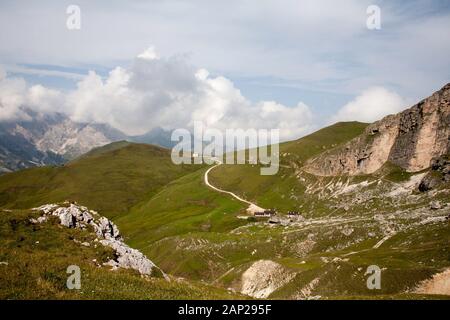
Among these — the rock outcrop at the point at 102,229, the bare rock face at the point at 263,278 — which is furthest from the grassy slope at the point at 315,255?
the rock outcrop at the point at 102,229

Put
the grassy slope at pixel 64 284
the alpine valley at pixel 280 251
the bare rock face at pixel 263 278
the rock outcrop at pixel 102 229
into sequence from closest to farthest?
the grassy slope at pixel 64 284 → the alpine valley at pixel 280 251 → the rock outcrop at pixel 102 229 → the bare rock face at pixel 263 278

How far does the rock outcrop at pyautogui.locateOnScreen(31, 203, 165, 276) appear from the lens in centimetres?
5631

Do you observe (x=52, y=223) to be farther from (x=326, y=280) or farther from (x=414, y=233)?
(x=414, y=233)

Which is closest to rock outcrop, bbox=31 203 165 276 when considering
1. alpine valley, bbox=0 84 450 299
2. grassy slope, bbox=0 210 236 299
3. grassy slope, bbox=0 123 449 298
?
alpine valley, bbox=0 84 450 299

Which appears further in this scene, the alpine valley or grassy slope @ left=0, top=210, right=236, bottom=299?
the alpine valley

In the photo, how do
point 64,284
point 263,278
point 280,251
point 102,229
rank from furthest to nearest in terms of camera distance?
point 280,251 < point 263,278 < point 102,229 < point 64,284

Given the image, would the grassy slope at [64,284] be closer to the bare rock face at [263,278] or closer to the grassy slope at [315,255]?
the grassy slope at [315,255]

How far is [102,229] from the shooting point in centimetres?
6962

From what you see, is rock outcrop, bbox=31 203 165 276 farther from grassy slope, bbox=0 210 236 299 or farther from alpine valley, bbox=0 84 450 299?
grassy slope, bbox=0 210 236 299

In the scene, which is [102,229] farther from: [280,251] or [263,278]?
[280,251]

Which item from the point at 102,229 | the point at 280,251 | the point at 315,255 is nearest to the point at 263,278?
the point at 315,255

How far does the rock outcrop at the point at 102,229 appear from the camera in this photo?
5631 centimetres

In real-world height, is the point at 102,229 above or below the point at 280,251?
above
